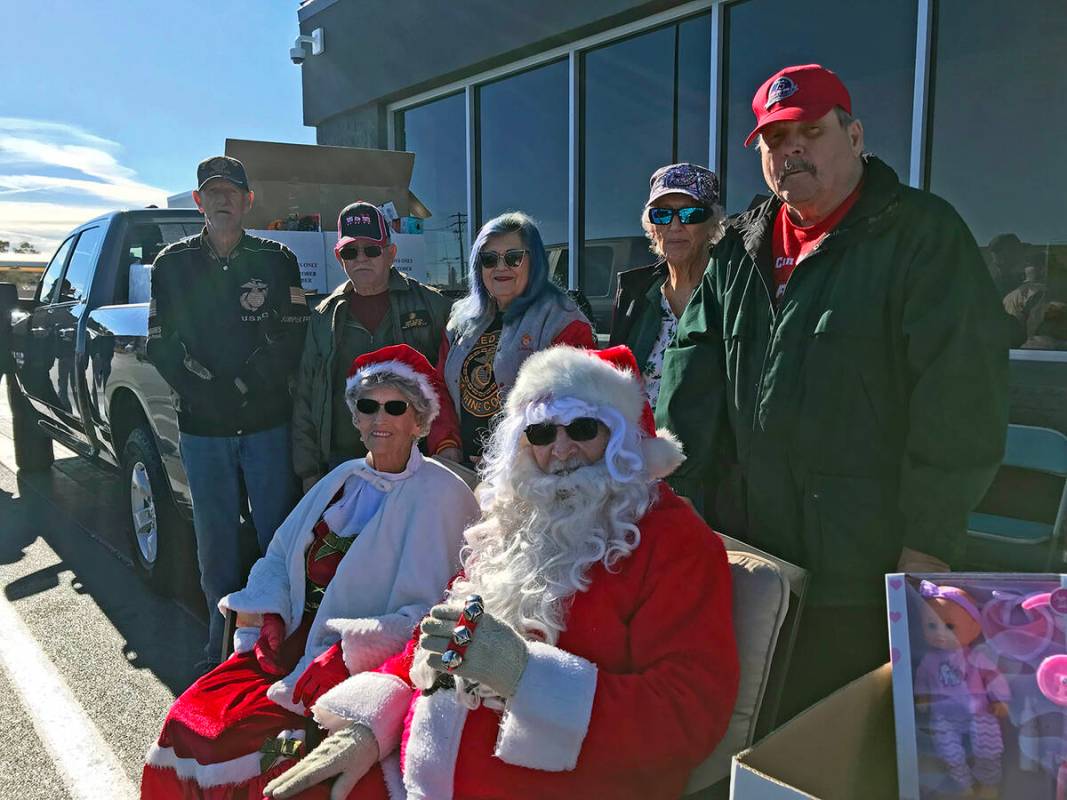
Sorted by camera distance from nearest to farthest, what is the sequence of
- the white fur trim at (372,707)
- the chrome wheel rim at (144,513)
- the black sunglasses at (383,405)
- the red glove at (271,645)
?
the white fur trim at (372,707)
the red glove at (271,645)
the black sunglasses at (383,405)
the chrome wheel rim at (144,513)

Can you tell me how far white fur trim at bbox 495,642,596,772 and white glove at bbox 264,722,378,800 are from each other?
14.0 inches

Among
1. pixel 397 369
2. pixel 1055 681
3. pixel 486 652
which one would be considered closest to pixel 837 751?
pixel 1055 681

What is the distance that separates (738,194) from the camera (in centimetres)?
526

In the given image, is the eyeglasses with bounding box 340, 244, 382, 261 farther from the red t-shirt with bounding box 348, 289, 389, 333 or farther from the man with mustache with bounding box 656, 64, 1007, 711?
the man with mustache with bounding box 656, 64, 1007, 711

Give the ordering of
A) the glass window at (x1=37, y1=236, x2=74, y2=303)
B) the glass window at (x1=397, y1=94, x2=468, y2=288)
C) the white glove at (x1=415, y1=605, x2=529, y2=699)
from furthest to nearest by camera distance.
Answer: the glass window at (x1=397, y1=94, x2=468, y2=288), the glass window at (x1=37, y1=236, x2=74, y2=303), the white glove at (x1=415, y1=605, x2=529, y2=699)

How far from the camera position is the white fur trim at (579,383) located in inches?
74.3

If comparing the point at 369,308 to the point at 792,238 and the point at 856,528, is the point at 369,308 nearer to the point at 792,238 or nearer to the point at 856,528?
the point at 792,238


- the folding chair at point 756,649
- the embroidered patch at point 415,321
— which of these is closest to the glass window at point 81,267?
the embroidered patch at point 415,321

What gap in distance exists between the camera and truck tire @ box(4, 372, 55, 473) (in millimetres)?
7148

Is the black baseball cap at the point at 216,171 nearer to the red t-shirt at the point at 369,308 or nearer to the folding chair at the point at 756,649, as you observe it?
the red t-shirt at the point at 369,308

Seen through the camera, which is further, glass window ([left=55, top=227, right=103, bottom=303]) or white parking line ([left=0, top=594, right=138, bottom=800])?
glass window ([left=55, top=227, right=103, bottom=303])

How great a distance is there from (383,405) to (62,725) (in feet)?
6.26

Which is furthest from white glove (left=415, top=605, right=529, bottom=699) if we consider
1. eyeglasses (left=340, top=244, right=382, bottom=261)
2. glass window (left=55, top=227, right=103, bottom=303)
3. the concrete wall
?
the concrete wall

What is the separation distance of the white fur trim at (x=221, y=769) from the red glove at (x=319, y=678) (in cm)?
10
